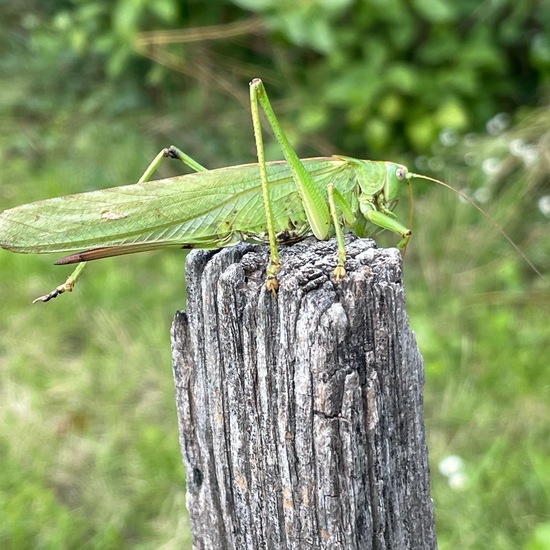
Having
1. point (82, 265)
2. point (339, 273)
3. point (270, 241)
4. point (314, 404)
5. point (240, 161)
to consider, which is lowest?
point (314, 404)

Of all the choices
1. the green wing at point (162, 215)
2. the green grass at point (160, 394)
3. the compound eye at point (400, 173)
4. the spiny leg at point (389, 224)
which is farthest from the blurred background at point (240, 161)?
the green wing at point (162, 215)

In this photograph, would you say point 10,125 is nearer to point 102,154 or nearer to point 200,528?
point 102,154

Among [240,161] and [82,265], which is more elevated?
[240,161]

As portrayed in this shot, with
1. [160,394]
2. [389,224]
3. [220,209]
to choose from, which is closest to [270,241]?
[220,209]

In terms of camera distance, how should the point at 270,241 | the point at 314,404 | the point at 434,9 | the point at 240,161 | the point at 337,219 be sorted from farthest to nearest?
the point at 240,161 → the point at 434,9 → the point at 337,219 → the point at 270,241 → the point at 314,404

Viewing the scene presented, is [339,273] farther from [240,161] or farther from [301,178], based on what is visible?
[240,161]

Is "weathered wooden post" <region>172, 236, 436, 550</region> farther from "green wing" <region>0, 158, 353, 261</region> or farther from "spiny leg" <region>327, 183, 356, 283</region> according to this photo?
"green wing" <region>0, 158, 353, 261</region>

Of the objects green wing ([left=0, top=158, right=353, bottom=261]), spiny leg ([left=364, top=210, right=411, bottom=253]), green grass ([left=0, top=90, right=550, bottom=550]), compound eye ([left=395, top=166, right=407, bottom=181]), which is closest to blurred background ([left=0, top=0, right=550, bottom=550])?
green grass ([left=0, top=90, right=550, bottom=550])
